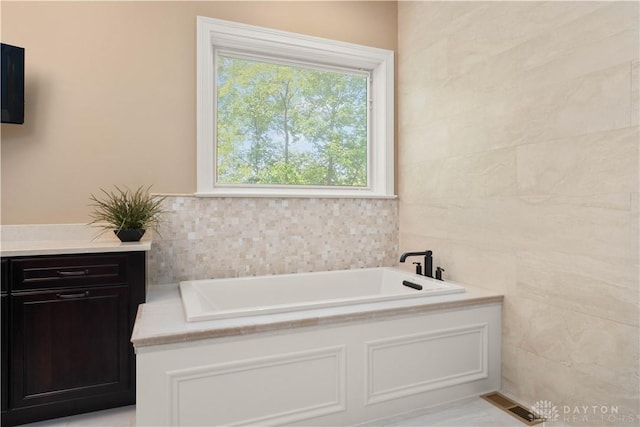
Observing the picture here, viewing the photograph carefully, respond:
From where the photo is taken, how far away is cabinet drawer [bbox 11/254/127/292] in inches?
74.5

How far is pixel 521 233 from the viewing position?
6.95ft

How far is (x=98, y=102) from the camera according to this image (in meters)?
2.43

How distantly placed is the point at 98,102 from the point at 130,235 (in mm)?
936

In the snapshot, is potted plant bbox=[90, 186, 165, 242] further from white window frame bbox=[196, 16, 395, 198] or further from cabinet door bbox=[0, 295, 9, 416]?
cabinet door bbox=[0, 295, 9, 416]

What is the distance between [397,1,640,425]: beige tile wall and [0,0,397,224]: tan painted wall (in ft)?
5.30

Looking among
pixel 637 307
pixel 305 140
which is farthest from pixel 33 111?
pixel 637 307

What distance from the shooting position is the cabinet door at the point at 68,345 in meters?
1.88

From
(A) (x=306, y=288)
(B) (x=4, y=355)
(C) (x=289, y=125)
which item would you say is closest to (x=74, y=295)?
(B) (x=4, y=355)

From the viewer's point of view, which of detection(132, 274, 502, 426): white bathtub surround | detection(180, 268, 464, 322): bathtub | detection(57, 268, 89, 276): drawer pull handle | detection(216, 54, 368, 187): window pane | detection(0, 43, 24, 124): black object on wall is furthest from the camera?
detection(216, 54, 368, 187): window pane

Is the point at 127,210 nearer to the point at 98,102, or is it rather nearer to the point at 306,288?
the point at 98,102

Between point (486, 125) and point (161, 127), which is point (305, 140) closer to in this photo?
point (161, 127)

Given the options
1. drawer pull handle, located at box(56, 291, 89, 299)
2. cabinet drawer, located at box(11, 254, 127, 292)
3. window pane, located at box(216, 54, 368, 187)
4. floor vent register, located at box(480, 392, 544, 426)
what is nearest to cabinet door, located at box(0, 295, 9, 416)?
cabinet drawer, located at box(11, 254, 127, 292)

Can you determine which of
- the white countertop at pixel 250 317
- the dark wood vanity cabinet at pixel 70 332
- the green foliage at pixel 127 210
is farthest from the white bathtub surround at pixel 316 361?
the green foliage at pixel 127 210

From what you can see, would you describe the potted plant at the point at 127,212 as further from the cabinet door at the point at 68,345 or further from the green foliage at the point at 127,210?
the cabinet door at the point at 68,345
